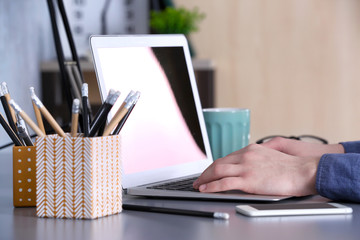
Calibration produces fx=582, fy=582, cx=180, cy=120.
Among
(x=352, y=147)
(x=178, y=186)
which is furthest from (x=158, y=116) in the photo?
(x=352, y=147)

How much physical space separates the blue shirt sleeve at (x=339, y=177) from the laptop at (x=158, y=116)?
0.08 metres

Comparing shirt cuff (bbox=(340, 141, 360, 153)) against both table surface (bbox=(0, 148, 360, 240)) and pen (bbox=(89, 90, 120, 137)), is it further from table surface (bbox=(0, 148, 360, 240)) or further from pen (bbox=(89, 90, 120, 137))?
pen (bbox=(89, 90, 120, 137))

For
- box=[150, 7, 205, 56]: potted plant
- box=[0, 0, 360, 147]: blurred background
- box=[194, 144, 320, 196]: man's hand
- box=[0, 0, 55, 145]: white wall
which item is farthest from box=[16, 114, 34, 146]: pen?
box=[0, 0, 360, 147]: blurred background

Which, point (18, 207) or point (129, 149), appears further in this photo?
point (129, 149)

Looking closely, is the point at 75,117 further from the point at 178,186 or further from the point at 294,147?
the point at 294,147

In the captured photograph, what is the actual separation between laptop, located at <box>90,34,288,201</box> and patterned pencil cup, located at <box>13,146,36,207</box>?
16 cm

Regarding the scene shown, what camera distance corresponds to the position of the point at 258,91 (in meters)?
3.67

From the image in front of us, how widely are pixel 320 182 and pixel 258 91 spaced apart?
2.83 metres

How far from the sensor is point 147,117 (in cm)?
107

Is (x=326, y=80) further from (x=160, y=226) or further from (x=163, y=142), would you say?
(x=160, y=226)

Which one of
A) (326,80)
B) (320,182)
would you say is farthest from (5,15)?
(326,80)

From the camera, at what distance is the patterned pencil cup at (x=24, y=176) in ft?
2.72

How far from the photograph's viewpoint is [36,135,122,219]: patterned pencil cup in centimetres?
74

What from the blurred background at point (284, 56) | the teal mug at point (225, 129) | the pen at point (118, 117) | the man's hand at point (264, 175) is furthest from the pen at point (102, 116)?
the blurred background at point (284, 56)
